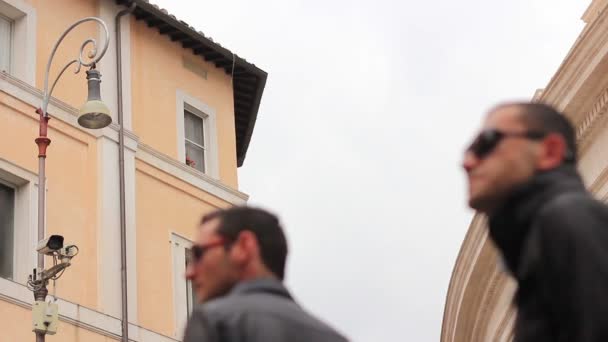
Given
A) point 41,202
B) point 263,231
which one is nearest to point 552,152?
point 263,231

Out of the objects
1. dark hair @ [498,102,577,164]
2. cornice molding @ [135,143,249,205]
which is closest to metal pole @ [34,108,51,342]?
cornice molding @ [135,143,249,205]

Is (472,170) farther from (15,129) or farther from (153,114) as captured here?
(153,114)

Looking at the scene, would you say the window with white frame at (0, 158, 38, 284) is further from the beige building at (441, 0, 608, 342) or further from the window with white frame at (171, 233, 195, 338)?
the beige building at (441, 0, 608, 342)

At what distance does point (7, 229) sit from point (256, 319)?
18404 millimetres

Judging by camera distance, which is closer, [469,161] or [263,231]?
[469,161]

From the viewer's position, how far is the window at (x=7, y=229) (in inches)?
847

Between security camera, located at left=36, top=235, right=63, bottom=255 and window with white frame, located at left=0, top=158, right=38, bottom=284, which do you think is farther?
window with white frame, located at left=0, top=158, right=38, bottom=284

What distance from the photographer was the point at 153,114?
84.1 feet

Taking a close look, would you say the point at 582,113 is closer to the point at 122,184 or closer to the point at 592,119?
the point at 592,119

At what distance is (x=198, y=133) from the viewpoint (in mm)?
26938

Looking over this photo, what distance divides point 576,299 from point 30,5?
21056 millimetres

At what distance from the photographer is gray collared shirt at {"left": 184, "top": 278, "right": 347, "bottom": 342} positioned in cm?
402

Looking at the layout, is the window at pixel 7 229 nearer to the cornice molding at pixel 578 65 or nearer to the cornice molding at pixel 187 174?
the cornice molding at pixel 187 174

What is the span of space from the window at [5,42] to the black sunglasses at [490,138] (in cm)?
1965
